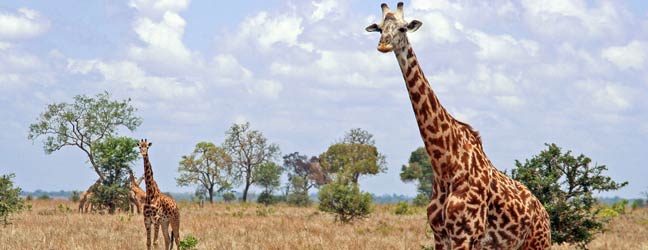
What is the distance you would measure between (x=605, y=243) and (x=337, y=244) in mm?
7081

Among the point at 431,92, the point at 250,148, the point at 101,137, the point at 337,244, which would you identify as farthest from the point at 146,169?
the point at 250,148

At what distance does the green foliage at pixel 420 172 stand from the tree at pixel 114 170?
1633 inches

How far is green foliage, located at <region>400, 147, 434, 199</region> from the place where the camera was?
7200 centimetres

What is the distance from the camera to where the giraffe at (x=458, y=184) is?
633 centimetres

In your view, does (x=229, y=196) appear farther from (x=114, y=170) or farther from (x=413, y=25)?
(x=413, y=25)

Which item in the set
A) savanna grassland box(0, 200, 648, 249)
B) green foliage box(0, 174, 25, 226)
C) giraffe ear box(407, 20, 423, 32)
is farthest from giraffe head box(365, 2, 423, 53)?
green foliage box(0, 174, 25, 226)

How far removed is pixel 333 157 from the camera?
2768 inches

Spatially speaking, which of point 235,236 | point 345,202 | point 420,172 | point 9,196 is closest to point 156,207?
point 235,236

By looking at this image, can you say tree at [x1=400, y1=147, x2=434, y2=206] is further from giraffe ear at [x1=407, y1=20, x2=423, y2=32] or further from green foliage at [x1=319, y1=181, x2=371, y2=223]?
giraffe ear at [x1=407, y1=20, x2=423, y2=32]

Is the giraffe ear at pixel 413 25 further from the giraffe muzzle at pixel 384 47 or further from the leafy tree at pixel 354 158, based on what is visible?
the leafy tree at pixel 354 158

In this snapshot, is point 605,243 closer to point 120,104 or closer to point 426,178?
point 120,104

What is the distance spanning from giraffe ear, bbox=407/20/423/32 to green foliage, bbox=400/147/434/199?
65598 mm

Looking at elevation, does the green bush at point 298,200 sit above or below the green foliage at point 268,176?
below

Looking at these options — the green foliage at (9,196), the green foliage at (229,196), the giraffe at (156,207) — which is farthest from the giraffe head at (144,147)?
the green foliage at (229,196)
